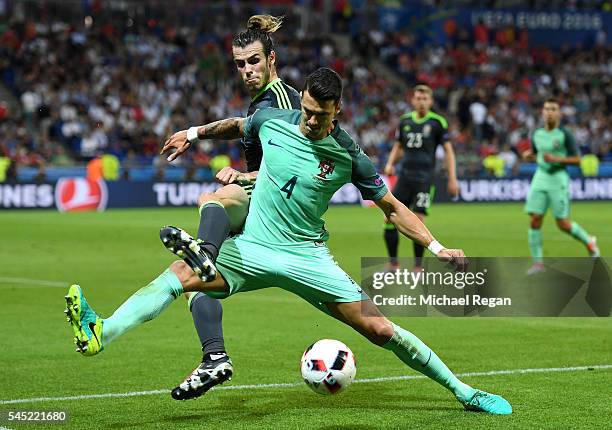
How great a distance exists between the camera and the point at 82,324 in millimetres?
5832

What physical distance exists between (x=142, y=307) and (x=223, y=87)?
99.7 ft

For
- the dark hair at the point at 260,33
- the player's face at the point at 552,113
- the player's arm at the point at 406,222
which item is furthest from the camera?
the player's face at the point at 552,113

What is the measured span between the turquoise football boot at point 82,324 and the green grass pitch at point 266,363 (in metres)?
0.76

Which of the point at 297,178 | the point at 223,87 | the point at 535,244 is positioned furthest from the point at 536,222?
the point at 223,87

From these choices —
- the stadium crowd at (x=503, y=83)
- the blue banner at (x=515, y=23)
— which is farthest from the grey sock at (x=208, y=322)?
the blue banner at (x=515, y=23)

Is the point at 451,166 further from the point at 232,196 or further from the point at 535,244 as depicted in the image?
the point at 232,196

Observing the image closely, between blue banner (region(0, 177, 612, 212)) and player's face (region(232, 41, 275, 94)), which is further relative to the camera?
blue banner (region(0, 177, 612, 212))

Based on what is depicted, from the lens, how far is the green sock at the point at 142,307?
235 inches

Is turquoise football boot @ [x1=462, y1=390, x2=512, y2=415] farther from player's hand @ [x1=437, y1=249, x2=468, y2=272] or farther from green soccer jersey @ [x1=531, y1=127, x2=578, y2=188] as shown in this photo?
green soccer jersey @ [x1=531, y1=127, x2=578, y2=188]

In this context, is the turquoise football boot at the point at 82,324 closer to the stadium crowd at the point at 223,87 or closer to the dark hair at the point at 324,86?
the dark hair at the point at 324,86

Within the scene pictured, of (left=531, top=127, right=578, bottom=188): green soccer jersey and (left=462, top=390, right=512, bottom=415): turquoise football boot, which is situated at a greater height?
(left=531, top=127, right=578, bottom=188): green soccer jersey

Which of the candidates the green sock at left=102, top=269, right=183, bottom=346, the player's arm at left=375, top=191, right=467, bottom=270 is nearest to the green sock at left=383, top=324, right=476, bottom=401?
the player's arm at left=375, top=191, right=467, bottom=270

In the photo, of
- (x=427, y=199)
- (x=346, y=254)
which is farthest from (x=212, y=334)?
(x=346, y=254)

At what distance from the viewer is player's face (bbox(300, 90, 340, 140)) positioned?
6.21 meters
